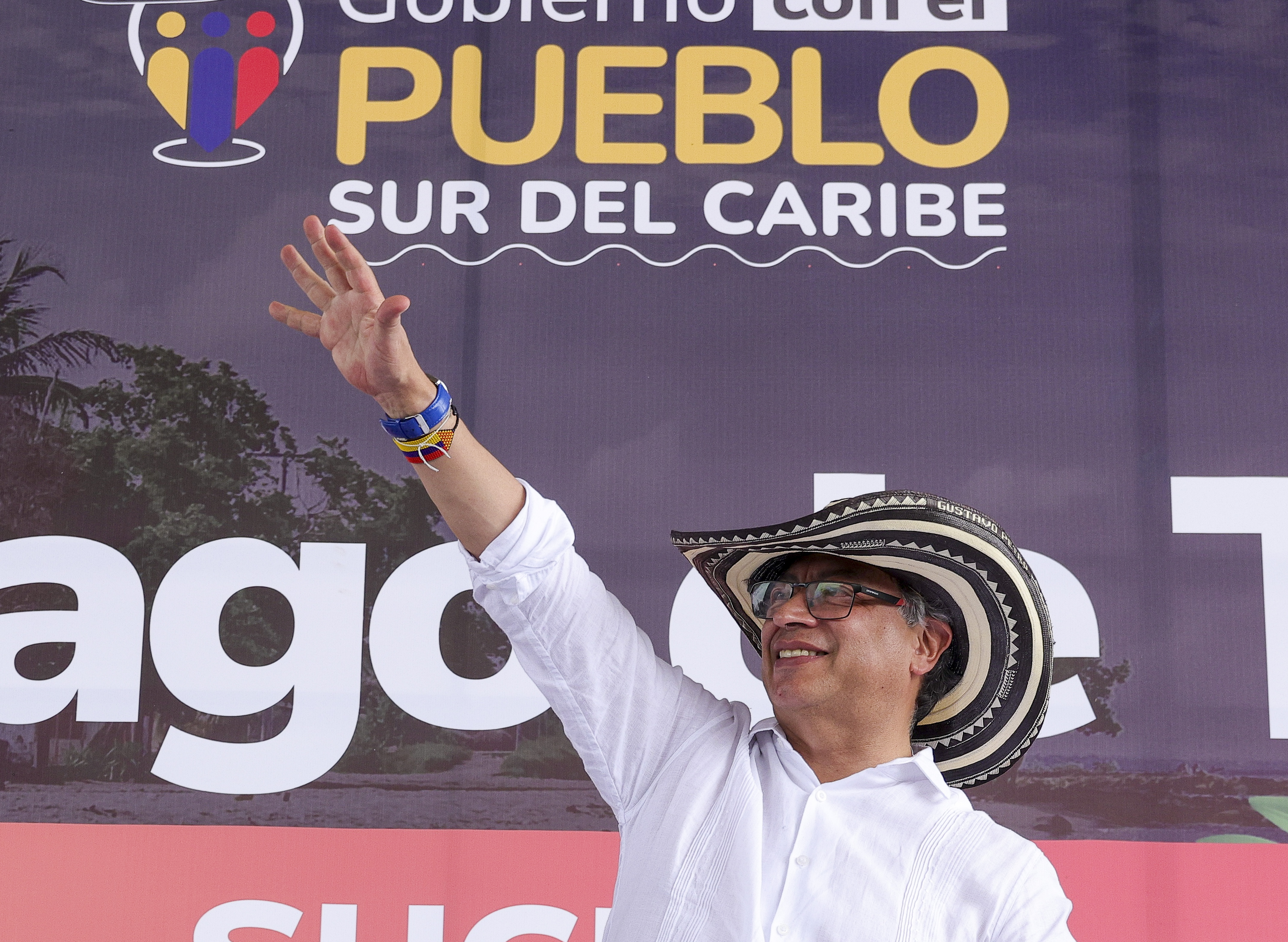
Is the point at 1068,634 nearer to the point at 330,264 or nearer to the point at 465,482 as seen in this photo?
the point at 465,482

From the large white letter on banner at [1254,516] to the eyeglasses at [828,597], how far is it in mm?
1194

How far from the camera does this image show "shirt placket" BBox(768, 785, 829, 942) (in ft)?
4.69

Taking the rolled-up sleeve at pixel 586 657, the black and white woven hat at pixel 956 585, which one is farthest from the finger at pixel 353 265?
the black and white woven hat at pixel 956 585

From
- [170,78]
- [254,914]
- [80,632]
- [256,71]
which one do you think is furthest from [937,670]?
[170,78]

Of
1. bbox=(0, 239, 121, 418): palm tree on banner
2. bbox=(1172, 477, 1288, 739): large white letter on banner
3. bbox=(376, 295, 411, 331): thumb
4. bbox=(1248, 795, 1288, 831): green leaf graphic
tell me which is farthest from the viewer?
bbox=(0, 239, 121, 418): palm tree on banner

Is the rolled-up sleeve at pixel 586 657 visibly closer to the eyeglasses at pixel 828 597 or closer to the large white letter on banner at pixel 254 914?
the eyeglasses at pixel 828 597

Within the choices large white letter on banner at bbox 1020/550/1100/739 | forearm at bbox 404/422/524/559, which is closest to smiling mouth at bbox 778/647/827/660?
forearm at bbox 404/422/524/559

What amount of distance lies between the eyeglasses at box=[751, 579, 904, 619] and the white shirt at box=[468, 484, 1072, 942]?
6.9 inches

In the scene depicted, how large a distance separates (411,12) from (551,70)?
36 cm

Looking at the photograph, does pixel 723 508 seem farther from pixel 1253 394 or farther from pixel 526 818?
pixel 1253 394

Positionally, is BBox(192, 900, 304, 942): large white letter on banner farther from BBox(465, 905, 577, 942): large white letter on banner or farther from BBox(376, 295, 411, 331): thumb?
BBox(376, 295, 411, 331): thumb

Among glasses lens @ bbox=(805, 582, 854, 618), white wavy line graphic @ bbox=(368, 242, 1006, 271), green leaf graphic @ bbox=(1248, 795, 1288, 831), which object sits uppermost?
white wavy line graphic @ bbox=(368, 242, 1006, 271)

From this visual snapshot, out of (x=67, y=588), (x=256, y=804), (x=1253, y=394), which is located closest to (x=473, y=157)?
(x=67, y=588)

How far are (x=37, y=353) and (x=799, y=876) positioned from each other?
2107mm
